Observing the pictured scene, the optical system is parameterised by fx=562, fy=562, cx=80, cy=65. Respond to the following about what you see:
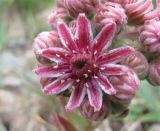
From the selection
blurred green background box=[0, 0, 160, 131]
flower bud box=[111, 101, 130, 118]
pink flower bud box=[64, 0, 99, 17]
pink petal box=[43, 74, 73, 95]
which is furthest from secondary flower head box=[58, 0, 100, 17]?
blurred green background box=[0, 0, 160, 131]

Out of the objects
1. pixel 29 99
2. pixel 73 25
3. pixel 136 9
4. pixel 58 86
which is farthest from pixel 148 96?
pixel 58 86

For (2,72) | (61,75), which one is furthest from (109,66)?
(2,72)

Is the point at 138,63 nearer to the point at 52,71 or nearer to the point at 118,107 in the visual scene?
the point at 118,107

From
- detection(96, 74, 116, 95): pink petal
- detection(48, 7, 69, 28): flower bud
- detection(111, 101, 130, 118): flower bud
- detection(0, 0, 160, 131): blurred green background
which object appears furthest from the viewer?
detection(0, 0, 160, 131): blurred green background

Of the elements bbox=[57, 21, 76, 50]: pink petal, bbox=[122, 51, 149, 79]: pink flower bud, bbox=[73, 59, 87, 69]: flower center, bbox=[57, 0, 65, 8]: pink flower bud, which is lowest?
bbox=[122, 51, 149, 79]: pink flower bud

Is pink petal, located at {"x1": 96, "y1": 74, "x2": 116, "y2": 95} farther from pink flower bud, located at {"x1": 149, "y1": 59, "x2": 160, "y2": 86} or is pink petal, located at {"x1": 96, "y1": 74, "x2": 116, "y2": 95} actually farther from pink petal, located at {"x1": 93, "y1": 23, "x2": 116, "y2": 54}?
pink flower bud, located at {"x1": 149, "y1": 59, "x2": 160, "y2": 86}

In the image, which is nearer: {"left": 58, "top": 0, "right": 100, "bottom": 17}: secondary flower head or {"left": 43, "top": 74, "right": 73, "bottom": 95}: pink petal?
{"left": 43, "top": 74, "right": 73, "bottom": 95}: pink petal

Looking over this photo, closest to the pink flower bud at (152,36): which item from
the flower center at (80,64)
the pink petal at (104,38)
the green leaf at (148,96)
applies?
the pink petal at (104,38)

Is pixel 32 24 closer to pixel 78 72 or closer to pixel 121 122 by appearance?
pixel 121 122
